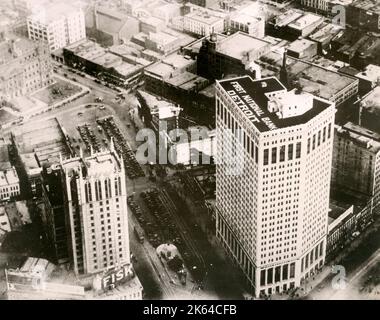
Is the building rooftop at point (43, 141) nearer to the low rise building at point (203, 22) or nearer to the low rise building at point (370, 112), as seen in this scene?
the low rise building at point (203, 22)

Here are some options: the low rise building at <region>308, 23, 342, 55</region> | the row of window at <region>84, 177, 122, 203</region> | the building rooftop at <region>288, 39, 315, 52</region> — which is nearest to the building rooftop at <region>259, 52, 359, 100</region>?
the building rooftop at <region>288, 39, 315, 52</region>

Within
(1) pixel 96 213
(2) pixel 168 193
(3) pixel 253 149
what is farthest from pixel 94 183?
(2) pixel 168 193

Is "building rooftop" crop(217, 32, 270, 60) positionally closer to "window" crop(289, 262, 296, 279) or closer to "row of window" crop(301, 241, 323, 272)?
"row of window" crop(301, 241, 323, 272)

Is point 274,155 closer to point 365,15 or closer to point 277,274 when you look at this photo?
point 277,274

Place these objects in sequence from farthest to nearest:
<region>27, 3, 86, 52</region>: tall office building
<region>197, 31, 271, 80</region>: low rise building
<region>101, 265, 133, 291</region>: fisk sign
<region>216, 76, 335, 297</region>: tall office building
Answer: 1. <region>27, 3, 86, 52</region>: tall office building
2. <region>197, 31, 271, 80</region>: low rise building
3. <region>101, 265, 133, 291</region>: fisk sign
4. <region>216, 76, 335, 297</region>: tall office building

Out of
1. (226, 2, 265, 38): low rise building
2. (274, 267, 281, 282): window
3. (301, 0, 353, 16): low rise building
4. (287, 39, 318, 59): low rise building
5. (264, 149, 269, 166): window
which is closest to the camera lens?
(264, 149, 269, 166): window
